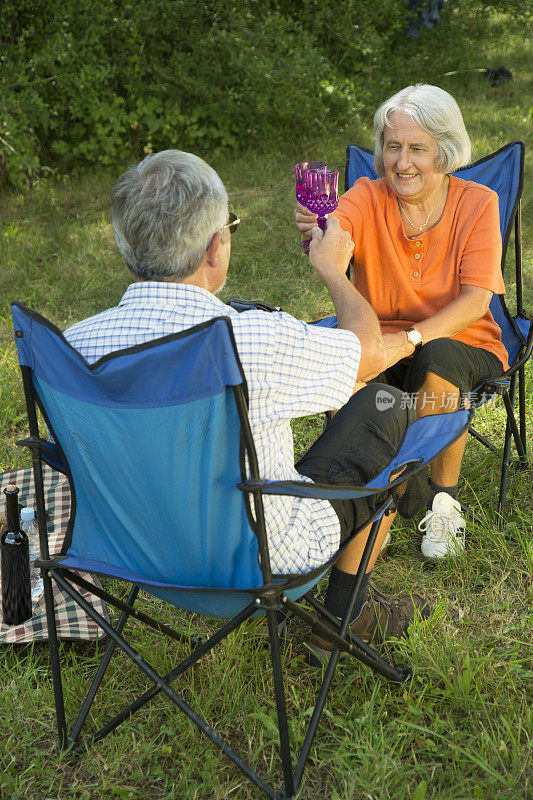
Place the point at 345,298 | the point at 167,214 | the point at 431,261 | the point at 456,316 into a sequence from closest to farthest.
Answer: the point at 167,214 → the point at 345,298 → the point at 456,316 → the point at 431,261

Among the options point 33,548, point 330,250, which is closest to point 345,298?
point 330,250

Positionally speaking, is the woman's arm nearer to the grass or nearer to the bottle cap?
the grass

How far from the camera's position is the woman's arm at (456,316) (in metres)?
2.48

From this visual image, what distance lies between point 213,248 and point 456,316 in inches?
43.3

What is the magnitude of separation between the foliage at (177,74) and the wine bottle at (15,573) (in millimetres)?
3910

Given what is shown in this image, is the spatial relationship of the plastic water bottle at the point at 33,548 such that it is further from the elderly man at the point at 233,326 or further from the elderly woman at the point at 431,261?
the elderly woman at the point at 431,261

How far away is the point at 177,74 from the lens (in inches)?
250

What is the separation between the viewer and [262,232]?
5238 mm

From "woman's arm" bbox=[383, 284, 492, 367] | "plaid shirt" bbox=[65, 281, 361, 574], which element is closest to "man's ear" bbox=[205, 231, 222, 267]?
"plaid shirt" bbox=[65, 281, 361, 574]

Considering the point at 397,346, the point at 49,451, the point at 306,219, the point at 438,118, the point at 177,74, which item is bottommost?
the point at 49,451

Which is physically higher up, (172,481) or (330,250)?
(330,250)

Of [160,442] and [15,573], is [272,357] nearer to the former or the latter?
[160,442]

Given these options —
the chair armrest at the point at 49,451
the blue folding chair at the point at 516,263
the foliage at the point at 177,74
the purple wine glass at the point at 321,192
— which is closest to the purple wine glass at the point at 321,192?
the purple wine glass at the point at 321,192

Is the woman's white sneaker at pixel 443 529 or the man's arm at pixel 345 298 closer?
the man's arm at pixel 345 298
